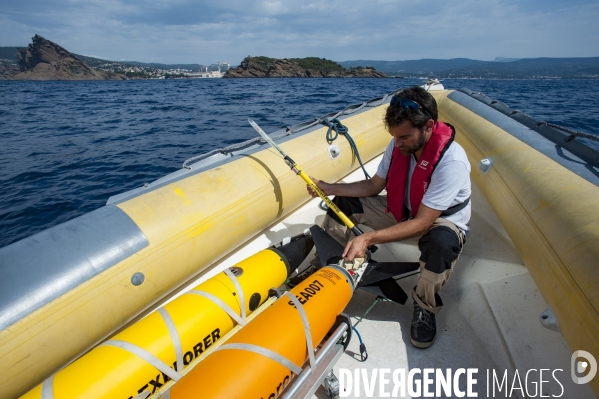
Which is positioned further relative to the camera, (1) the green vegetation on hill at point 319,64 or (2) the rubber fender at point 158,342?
(1) the green vegetation on hill at point 319,64

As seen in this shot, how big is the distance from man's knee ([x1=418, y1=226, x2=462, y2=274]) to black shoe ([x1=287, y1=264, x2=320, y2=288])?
797 millimetres

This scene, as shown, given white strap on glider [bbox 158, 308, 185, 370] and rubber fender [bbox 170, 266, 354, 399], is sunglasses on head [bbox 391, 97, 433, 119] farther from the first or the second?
white strap on glider [bbox 158, 308, 185, 370]

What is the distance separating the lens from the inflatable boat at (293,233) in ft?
4.87

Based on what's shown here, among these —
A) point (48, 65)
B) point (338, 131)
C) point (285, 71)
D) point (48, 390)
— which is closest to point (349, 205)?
point (338, 131)

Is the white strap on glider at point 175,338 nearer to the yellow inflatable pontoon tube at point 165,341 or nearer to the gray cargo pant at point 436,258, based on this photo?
the yellow inflatable pontoon tube at point 165,341

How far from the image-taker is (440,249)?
69.6 inches

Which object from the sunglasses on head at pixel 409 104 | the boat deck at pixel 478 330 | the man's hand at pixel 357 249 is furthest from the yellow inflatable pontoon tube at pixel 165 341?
the sunglasses on head at pixel 409 104

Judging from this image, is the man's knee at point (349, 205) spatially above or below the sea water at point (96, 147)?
above

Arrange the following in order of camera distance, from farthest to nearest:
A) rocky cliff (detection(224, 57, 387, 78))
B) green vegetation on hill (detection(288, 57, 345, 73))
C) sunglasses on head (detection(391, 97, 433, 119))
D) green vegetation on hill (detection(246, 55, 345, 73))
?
1. green vegetation on hill (detection(288, 57, 345, 73))
2. green vegetation on hill (detection(246, 55, 345, 73))
3. rocky cliff (detection(224, 57, 387, 78))
4. sunglasses on head (detection(391, 97, 433, 119))

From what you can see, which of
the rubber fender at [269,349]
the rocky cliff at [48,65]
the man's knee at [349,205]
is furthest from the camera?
the rocky cliff at [48,65]

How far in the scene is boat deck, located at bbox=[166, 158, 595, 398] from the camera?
171 centimetres

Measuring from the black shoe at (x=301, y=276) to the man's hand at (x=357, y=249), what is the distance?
45cm

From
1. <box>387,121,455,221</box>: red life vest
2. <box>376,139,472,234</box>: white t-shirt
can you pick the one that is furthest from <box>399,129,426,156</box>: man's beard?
<box>376,139,472,234</box>: white t-shirt

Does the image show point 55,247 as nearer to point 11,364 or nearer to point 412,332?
point 11,364
